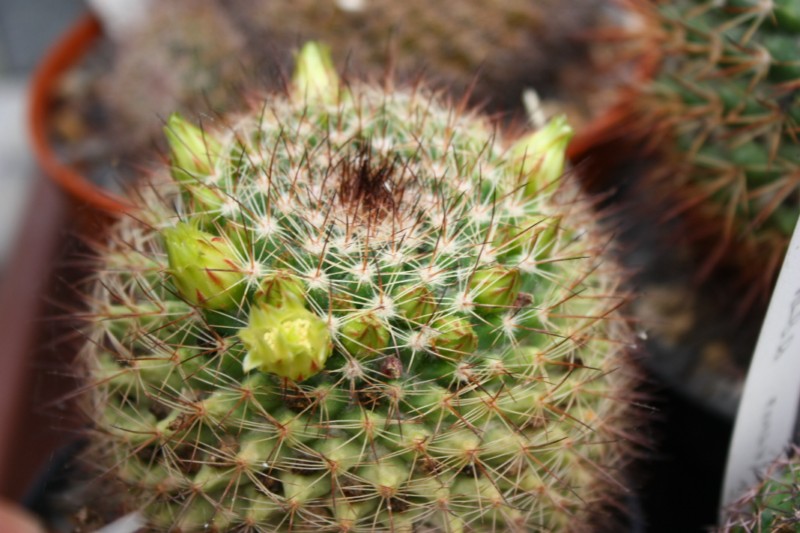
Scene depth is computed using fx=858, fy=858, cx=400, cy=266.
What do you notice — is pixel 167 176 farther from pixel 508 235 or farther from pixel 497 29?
pixel 497 29

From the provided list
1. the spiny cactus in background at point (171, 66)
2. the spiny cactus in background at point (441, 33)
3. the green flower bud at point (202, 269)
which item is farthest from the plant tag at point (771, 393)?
the spiny cactus in background at point (171, 66)

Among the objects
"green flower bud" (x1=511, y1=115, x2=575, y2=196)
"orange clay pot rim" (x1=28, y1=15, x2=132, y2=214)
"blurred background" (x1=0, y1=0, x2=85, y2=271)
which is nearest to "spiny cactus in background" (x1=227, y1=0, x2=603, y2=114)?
"orange clay pot rim" (x1=28, y1=15, x2=132, y2=214)

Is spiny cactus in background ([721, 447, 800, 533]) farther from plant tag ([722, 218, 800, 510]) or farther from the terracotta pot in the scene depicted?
the terracotta pot

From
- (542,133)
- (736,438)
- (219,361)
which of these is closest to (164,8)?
(542,133)

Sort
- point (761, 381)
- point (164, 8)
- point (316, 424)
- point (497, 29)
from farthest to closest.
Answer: point (164, 8)
point (497, 29)
point (761, 381)
point (316, 424)

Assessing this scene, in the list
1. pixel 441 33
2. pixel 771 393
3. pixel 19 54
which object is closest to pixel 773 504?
pixel 771 393

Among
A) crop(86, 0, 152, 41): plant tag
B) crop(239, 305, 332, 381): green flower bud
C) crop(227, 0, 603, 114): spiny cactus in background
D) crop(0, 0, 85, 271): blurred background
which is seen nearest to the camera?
crop(239, 305, 332, 381): green flower bud
